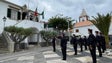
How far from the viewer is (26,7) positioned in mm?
37188

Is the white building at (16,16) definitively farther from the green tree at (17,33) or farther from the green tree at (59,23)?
the green tree at (59,23)

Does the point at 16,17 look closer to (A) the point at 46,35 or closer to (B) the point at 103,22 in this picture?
(A) the point at 46,35

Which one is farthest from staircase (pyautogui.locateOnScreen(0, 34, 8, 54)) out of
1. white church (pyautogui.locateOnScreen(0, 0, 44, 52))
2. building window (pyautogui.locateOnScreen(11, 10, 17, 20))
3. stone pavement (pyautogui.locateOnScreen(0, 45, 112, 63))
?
building window (pyautogui.locateOnScreen(11, 10, 17, 20))

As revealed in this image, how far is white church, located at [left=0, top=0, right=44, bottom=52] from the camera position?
1208 inches

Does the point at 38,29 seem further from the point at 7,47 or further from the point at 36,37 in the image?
the point at 7,47

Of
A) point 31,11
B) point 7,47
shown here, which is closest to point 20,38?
point 7,47

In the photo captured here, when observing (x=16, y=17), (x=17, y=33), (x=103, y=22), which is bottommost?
(x=17, y=33)

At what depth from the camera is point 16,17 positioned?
3478cm

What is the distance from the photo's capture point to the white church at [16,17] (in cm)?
3069

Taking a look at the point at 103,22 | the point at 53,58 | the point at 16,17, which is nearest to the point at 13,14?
the point at 16,17

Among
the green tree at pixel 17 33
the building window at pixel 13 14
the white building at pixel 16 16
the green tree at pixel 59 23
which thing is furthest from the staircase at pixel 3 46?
the green tree at pixel 59 23

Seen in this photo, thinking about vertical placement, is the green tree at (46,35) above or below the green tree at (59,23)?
below

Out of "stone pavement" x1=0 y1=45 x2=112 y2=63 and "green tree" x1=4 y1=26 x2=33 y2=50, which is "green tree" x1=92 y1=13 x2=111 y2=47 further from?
"green tree" x1=4 y1=26 x2=33 y2=50

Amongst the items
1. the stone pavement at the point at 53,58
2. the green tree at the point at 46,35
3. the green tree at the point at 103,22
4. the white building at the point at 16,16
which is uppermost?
the white building at the point at 16,16
